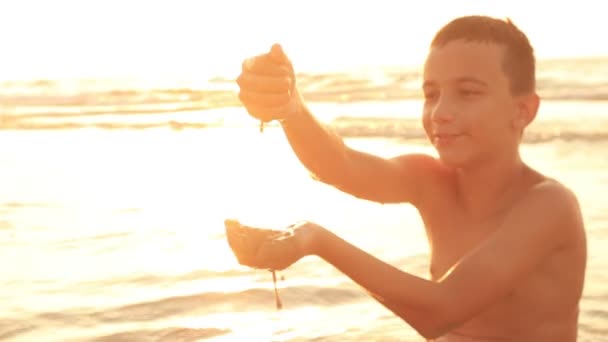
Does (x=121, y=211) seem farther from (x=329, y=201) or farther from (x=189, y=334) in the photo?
(x=189, y=334)

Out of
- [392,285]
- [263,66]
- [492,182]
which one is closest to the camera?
[392,285]

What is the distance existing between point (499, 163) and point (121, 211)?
492cm

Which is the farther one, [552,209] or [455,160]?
[455,160]

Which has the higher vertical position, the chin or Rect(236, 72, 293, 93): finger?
Rect(236, 72, 293, 93): finger

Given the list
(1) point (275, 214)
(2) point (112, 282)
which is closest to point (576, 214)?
(2) point (112, 282)

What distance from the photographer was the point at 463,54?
304 cm

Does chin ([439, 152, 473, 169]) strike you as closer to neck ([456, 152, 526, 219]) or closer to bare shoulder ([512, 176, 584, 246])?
neck ([456, 152, 526, 219])

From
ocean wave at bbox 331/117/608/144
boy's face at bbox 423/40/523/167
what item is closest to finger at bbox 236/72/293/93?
boy's face at bbox 423/40/523/167

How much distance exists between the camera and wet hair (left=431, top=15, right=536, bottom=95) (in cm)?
307

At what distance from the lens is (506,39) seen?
10.2ft

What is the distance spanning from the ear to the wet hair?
23 mm

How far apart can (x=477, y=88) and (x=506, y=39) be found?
205mm

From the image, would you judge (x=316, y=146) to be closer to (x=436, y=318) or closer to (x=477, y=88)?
(x=477, y=88)

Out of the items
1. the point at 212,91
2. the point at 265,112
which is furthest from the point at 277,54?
the point at 212,91
